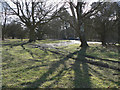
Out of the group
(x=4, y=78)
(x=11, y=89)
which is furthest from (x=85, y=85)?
(x=4, y=78)

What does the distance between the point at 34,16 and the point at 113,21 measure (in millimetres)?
14075

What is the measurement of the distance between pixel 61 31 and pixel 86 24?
35.4 metres

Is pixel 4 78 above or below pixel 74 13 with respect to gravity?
below

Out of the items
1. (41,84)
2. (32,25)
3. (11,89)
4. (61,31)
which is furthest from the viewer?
(61,31)

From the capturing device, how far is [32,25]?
2158 cm

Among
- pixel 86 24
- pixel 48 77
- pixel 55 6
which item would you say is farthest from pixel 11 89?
pixel 55 6

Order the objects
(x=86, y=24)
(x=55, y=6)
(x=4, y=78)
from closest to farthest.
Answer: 1. (x=4, y=78)
2. (x=86, y=24)
3. (x=55, y=6)

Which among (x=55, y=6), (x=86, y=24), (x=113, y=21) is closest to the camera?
(x=113, y=21)

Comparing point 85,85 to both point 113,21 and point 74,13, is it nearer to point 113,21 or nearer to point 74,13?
point 74,13

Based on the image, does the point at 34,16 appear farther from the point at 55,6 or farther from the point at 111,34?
the point at 111,34

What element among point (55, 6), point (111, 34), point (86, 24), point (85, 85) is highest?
point (55, 6)

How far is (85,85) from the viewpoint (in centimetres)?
329

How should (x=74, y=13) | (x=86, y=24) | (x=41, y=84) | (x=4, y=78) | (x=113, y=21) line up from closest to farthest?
(x=41, y=84), (x=4, y=78), (x=74, y=13), (x=113, y=21), (x=86, y=24)

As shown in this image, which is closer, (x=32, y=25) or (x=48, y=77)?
(x=48, y=77)
